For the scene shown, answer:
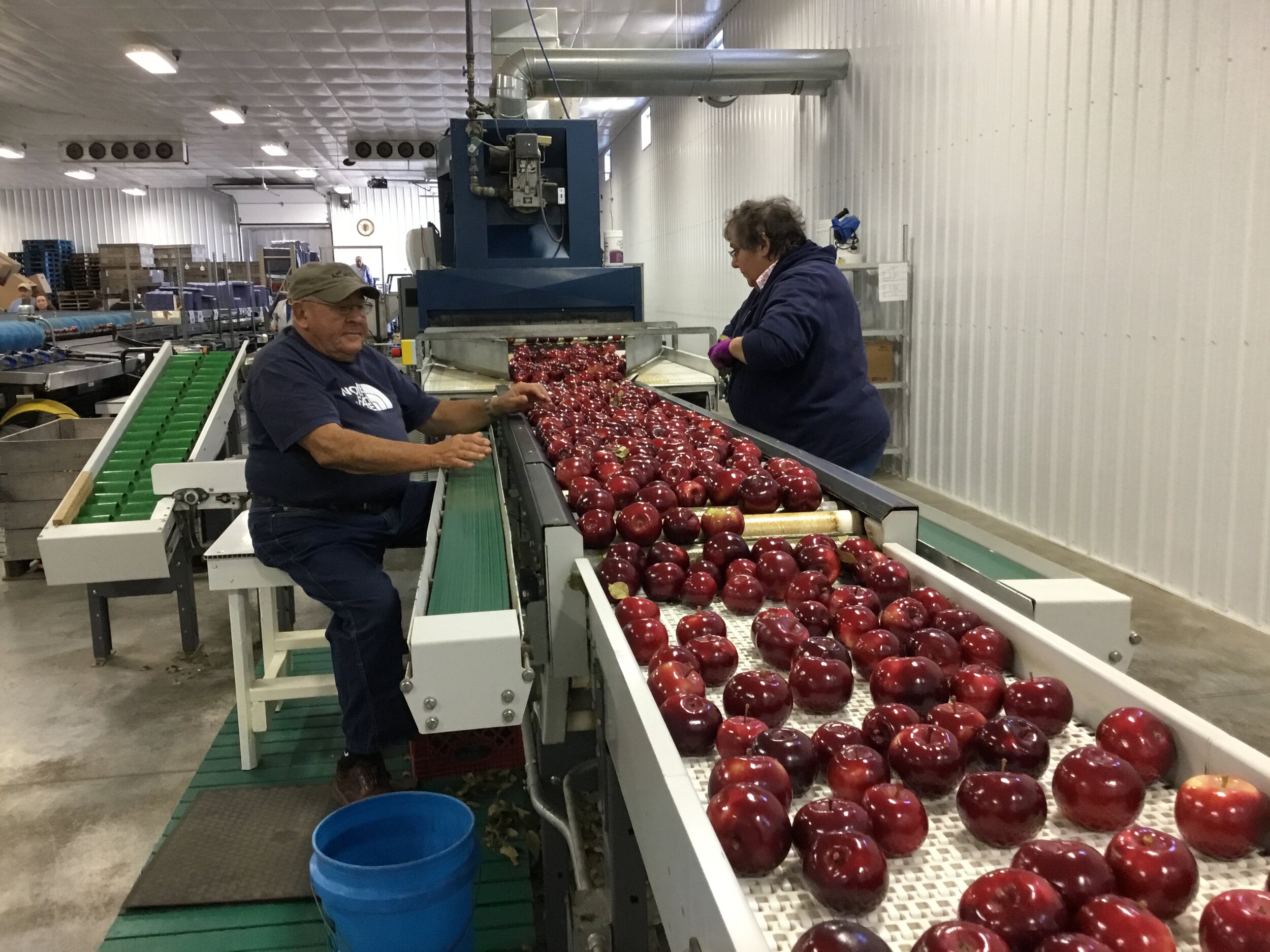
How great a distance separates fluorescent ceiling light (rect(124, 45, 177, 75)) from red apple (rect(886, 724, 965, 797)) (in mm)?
12232

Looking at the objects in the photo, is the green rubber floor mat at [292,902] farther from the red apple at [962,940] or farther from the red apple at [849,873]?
the red apple at [962,940]

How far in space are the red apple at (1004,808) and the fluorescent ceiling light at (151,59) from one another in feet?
40.5

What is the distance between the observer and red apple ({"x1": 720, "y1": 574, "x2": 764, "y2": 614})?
6.01 ft

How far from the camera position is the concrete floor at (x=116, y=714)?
2.72 meters

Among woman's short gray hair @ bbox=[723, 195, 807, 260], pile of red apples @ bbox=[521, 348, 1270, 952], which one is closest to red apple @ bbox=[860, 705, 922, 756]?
pile of red apples @ bbox=[521, 348, 1270, 952]

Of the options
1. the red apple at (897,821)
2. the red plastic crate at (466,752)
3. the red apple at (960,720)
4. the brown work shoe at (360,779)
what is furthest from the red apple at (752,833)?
the red plastic crate at (466,752)

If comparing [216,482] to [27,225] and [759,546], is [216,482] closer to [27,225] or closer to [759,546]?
[759,546]

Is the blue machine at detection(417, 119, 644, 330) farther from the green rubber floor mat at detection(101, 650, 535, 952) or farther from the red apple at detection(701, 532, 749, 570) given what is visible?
the red apple at detection(701, 532, 749, 570)

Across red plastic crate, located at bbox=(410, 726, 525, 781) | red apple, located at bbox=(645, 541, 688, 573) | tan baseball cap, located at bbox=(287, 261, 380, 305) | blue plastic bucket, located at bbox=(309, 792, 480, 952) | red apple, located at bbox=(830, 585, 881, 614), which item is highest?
tan baseball cap, located at bbox=(287, 261, 380, 305)

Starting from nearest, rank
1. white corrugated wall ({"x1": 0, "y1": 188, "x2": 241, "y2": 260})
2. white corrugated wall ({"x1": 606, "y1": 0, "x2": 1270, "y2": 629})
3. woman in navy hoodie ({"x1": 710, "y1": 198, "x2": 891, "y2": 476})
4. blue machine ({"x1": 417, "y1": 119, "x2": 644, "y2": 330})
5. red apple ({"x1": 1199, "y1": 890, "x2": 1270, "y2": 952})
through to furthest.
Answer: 1. red apple ({"x1": 1199, "y1": 890, "x2": 1270, "y2": 952})
2. woman in navy hoodie ({"x1": 710, "y1": 198, "x2": 891, "y2": 476})
3. white corrugated wall ({"x1": 606, "y1": 0, "x2": 1270, "y2": 629})
4. blue machine ({"x1": 417, "y1": 119, "x2": 644, "y2": 330})
5. white corrugated wall ({"x1": 0, "y1": 188, "x2": 241, "y2": 260})

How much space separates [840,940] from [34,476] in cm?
556

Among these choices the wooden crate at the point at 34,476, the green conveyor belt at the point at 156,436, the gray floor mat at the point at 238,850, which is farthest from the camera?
the wooden crate at the point at 34,476

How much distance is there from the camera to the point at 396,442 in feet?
9.35

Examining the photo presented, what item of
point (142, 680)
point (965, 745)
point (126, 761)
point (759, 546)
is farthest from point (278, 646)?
point (965, 745)
